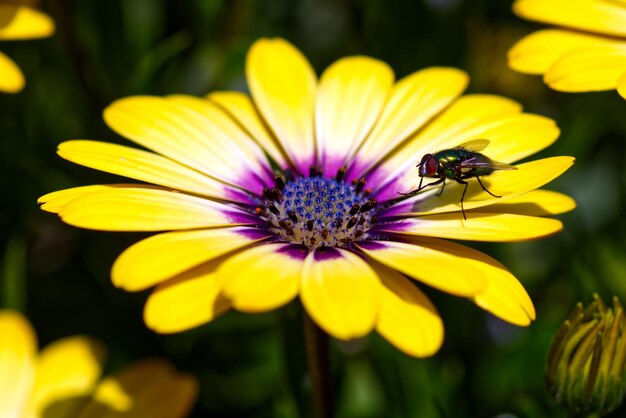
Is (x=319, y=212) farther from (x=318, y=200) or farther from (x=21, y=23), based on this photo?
(x=21, y=23)

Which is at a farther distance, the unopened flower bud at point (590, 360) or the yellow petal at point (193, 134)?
the yellow petal at point (193, 134)

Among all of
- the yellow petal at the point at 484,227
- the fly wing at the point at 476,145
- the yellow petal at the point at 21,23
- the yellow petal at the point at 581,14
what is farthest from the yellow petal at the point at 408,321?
the yellow petal at the point at 21,23

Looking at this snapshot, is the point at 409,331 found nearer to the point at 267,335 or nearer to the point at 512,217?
the point at 512,217

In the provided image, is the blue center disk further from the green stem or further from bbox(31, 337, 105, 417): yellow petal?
bbox(31, 337, 105, 417): yellow petal

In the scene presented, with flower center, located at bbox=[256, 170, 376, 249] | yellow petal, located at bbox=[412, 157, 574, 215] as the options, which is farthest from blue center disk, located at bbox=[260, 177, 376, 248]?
yellow petal, located at bbox=[412, 157, 574, 215]

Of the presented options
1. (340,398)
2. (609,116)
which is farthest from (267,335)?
(609,116)

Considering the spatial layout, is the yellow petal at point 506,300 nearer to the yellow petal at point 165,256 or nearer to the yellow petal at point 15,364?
the yellow petal at point 165,256

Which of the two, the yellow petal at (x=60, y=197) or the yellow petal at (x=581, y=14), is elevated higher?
the yellow petal at (x=581, y=14)
